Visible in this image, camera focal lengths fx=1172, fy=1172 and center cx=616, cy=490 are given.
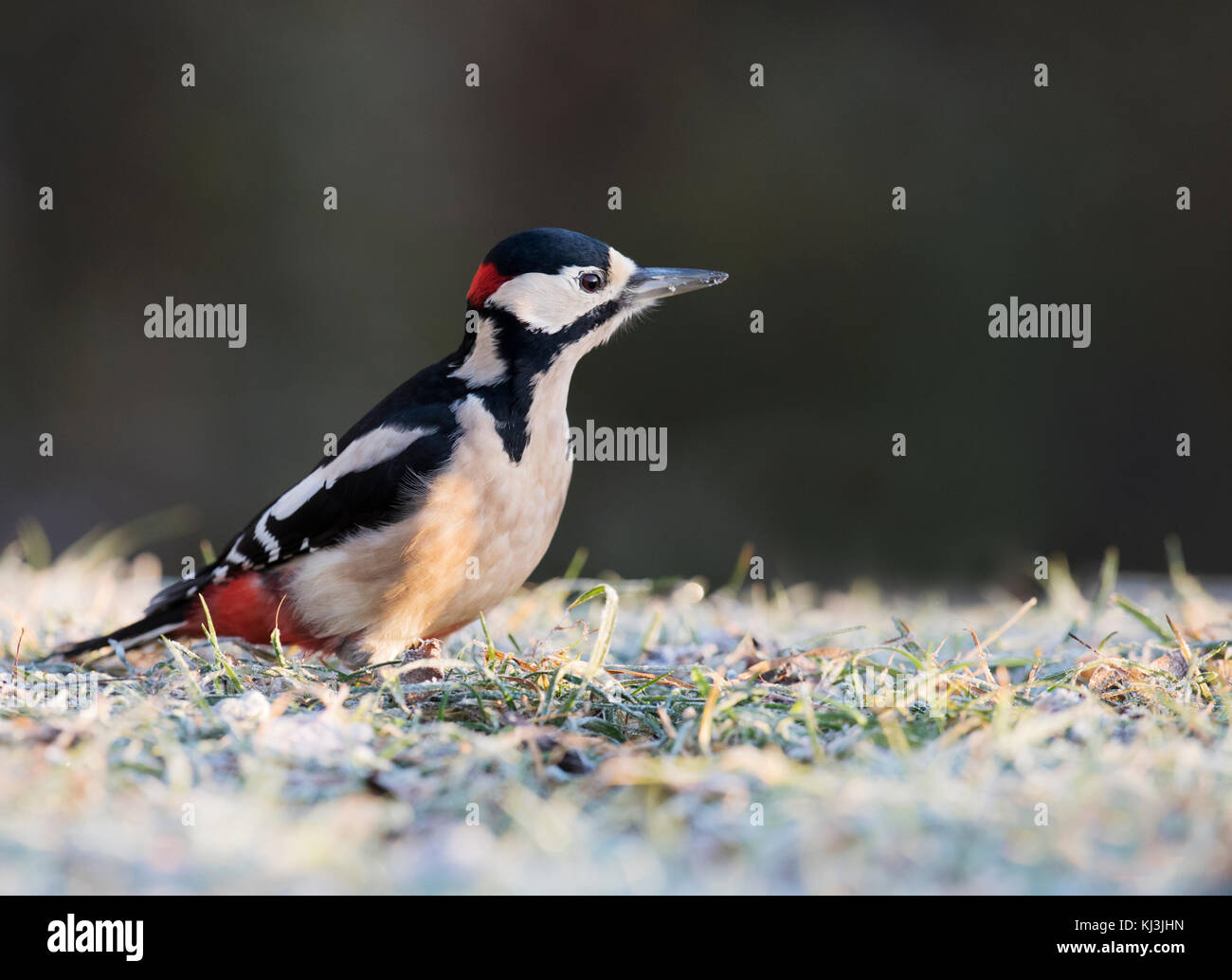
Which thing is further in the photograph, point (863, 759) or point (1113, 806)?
point (863, 759)

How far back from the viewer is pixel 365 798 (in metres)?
1.50

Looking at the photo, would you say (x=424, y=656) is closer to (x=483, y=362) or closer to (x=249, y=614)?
(x=249, y=614)

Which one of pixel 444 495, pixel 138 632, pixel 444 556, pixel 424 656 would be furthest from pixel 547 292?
pixel 138 632

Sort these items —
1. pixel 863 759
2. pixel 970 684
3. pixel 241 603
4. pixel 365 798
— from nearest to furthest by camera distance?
pixel 365 798, pixel 863 759, pixel 970 684, pixel 241 603

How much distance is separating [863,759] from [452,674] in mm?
900

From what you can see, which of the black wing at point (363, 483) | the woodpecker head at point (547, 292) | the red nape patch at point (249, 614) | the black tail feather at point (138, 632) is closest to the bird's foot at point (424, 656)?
the red nape patch at point (249, 614)

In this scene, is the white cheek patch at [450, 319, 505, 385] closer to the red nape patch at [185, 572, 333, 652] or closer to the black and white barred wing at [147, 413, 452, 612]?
the black and white barred wing at [147, 413, 452, 612]

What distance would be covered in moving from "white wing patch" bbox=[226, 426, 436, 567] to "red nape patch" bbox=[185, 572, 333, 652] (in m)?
0.06

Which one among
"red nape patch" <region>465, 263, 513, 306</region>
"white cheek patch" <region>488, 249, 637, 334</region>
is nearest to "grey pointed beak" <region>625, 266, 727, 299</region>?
"white cheek patch" <region>488, 249, 637, 334</region>

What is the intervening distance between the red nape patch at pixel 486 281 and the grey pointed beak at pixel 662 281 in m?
0.30

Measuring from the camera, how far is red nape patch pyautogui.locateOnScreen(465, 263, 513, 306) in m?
2.67
